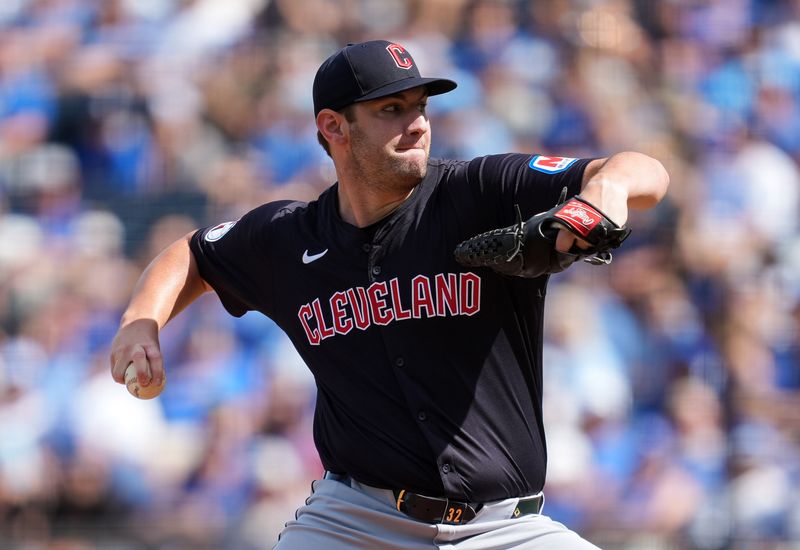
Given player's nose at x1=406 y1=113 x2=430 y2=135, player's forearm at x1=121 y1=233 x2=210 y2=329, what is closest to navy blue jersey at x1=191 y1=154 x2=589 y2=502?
player's nose at x1=406 y1=113 x2=430 y2=135

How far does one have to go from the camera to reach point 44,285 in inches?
293

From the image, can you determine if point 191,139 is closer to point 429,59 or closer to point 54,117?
point 54,117

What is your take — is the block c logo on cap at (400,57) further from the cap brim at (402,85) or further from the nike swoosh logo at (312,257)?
the nike swoosh logo at (312,257)

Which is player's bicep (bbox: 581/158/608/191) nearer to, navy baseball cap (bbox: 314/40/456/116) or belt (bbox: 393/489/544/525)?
navy baseball cap (bbox: 314/40/456/116)

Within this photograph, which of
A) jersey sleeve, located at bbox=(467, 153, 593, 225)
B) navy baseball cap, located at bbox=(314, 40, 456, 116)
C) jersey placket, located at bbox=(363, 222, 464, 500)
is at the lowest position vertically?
jersey placket, located at bbox=(363, 222, 464, 500)

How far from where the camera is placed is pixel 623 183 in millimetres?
2832

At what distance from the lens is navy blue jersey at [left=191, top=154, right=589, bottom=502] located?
10.6ft

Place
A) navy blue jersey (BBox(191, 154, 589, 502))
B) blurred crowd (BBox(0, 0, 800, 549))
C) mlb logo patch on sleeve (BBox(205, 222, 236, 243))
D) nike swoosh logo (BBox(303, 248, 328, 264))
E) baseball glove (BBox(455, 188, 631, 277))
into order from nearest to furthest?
baseball glove (BBox(455, 188, 631, 277)), navy blue jersey (BBox(191, 154, 589, 502)), nike swoosh logo (BBox(303, 248, 328, 264)), mlb logo patch on sleeve (BBox(205, 222, 236, 243)), blurred crowd (BBox(0, 0, 800, 549))

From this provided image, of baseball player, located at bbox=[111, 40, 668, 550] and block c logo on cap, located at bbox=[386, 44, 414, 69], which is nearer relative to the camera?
baseball player, located at bbox=[111, 40, 668, 550]

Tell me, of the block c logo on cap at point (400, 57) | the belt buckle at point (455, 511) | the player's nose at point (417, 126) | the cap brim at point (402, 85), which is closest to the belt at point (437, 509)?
the belt buckle at point (455, 511)

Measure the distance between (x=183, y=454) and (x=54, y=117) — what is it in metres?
2.70

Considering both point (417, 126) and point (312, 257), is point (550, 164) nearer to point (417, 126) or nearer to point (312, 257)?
point (417, 126)

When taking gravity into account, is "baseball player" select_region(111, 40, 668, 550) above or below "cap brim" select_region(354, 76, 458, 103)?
below

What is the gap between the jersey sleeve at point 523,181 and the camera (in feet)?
10.1
